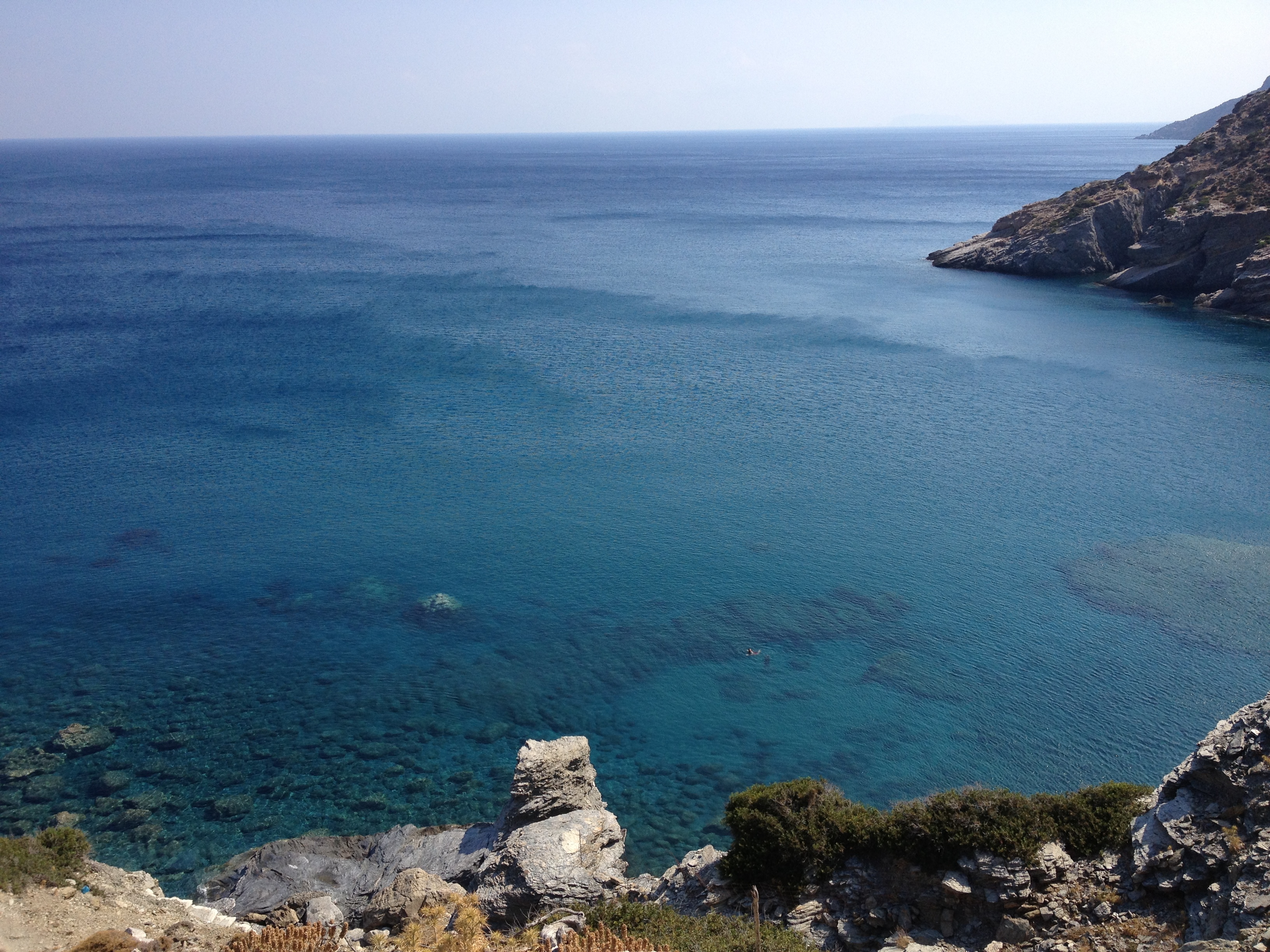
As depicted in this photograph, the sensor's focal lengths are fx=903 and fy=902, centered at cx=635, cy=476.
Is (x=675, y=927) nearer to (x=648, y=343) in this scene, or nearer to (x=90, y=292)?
(x=648, y=343)

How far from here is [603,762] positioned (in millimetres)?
34062

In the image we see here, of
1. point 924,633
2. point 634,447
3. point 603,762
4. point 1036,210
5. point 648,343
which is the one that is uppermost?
point 1036,210

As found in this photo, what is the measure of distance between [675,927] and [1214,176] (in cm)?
11437

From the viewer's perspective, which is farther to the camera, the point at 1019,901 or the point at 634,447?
the point at 634,447

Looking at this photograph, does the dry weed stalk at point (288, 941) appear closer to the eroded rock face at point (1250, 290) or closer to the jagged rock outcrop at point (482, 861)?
the jagged rock outcrop at point (482, 861)

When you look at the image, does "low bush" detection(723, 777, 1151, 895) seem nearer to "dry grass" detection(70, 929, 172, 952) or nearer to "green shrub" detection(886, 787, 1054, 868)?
"green shrub" detection(886, 787, 1054, 868)

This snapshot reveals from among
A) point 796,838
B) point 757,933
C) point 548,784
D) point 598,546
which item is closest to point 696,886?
point 796,838

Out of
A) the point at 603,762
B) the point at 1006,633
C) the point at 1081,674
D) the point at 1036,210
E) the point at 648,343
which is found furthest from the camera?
the point at 1036,210

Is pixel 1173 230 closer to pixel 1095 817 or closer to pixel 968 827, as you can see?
pixel 1095 817

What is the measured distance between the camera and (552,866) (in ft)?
A: 76.8

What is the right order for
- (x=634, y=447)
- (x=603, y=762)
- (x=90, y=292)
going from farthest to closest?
(x=90, y=292) < (x=634, y=447) < (x=603, y=762)

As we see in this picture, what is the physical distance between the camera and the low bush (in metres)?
20.6

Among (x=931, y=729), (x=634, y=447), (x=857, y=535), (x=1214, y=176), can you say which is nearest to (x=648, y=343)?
(x=634, y=447)

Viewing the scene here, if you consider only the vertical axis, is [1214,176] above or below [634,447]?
above
